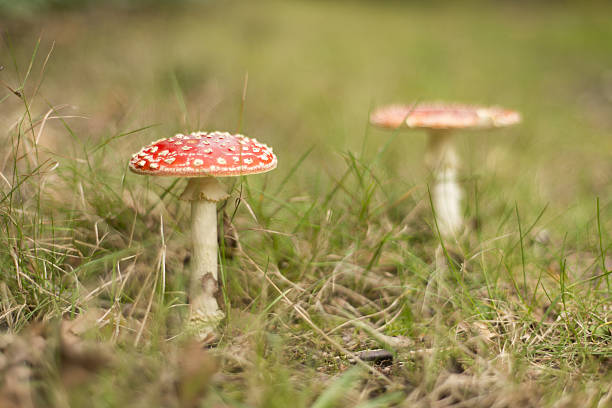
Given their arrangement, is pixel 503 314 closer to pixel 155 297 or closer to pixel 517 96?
pixel 155 297

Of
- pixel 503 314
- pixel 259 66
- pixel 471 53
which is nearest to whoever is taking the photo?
pixel 503 314

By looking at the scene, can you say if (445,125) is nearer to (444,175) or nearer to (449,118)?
(449,118)

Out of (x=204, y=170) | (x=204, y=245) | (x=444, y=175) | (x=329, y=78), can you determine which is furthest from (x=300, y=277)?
(x=329, y=78)

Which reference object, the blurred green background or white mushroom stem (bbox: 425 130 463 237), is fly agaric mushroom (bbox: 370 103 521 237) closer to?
white mushroom stem (bbox: 425 130 463 237)

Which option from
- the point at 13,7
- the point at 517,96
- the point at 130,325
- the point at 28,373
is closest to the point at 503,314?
the point at 130,325

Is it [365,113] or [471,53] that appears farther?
[471,53]
